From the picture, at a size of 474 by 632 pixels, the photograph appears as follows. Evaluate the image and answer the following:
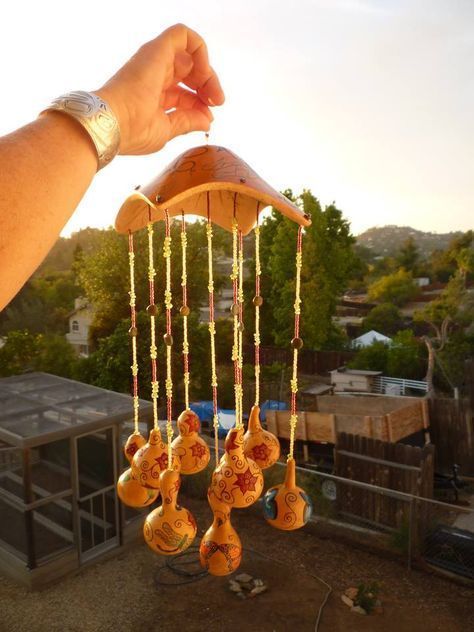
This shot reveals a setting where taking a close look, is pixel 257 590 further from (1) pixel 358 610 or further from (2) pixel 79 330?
(2) pixel 79 330

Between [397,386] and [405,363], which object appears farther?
[405,363]

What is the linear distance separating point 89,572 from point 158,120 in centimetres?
688

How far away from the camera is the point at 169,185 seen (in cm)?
173

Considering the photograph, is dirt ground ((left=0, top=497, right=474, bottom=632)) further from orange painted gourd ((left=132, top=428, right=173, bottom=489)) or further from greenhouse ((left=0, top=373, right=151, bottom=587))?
orange painted gourd ((left=132, top=428, right=173, bottom=489))

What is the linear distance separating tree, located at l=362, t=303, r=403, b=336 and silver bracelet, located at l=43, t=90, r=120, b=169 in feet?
82.5

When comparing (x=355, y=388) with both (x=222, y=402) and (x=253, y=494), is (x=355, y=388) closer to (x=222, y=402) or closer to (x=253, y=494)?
(x=222, y=402)

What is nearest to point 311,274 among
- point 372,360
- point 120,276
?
point 372,360

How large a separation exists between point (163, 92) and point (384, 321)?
83.8 ft

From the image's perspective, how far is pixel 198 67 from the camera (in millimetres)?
1634

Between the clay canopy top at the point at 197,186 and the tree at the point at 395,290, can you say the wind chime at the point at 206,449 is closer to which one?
the clay canopy top at the point at 197,186

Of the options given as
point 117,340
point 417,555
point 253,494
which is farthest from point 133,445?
point 117,340

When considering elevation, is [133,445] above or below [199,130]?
below

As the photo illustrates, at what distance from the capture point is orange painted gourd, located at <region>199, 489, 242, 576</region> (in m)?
2.14

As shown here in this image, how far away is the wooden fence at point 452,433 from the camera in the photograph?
9.85 metres
